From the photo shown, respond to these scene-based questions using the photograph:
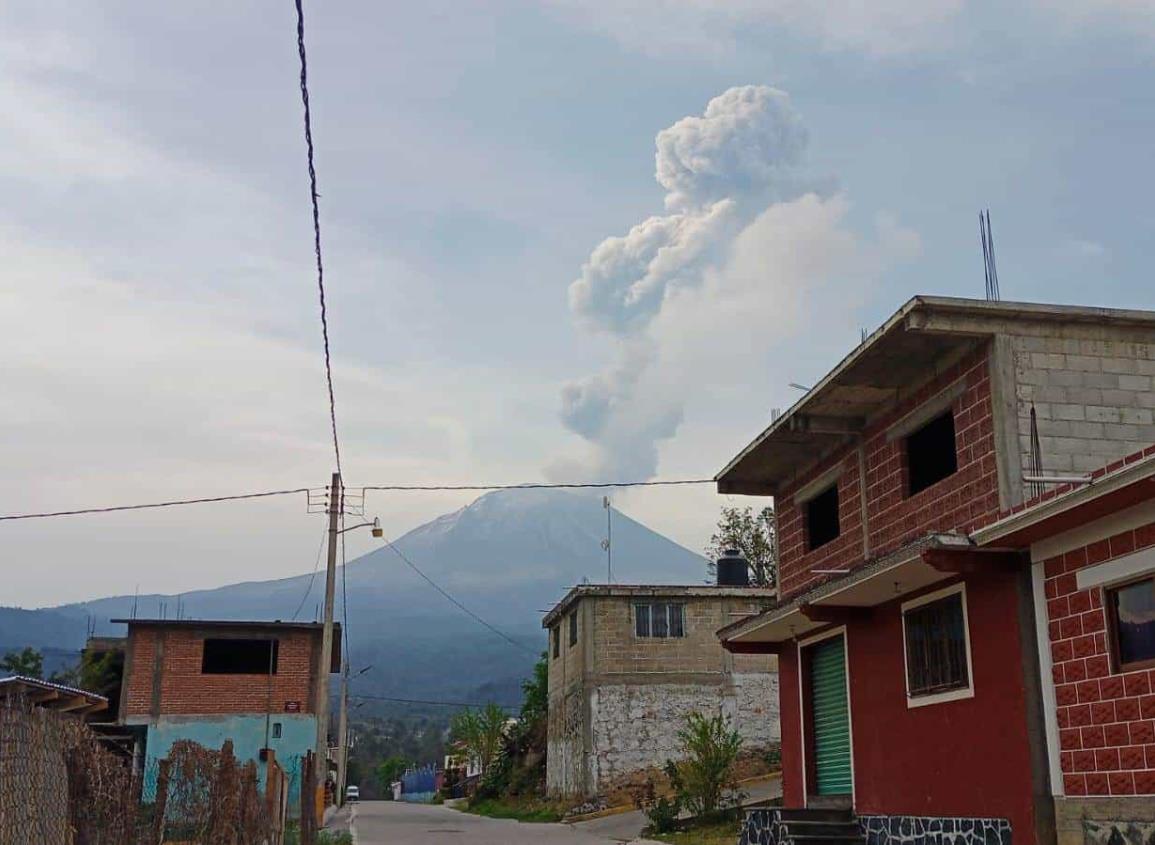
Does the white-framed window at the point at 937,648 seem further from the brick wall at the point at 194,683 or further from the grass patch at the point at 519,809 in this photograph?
the brick wall at the point at 194,683

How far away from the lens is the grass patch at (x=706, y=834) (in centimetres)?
2106

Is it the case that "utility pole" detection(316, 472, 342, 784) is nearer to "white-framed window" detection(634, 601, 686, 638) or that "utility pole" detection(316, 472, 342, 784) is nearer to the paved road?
the paved road

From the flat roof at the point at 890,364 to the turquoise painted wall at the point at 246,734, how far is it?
17697 mm

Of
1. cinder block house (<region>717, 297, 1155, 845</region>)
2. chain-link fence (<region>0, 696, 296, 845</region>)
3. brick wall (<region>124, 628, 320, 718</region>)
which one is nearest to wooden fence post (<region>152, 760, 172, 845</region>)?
chain-link fence (<region>0, 696, 296, 845</region>)

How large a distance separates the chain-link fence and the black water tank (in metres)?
20.3

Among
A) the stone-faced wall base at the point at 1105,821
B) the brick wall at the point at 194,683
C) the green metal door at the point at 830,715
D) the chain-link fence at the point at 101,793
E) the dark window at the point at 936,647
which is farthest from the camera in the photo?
the brick wall at the point at 194,683

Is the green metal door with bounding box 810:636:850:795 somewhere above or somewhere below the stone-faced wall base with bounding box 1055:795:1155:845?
above

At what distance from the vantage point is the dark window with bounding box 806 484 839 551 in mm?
18016

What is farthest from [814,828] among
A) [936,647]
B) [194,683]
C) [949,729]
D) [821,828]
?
[194,683]

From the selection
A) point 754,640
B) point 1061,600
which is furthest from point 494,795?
point 1061,600

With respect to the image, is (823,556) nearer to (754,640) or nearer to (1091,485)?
(754,640)

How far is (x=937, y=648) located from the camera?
13586mm

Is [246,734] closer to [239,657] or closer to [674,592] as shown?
[239,657]

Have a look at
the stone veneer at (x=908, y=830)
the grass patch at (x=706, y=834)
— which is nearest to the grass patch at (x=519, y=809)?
the grass patch at (x=706, y=834)
